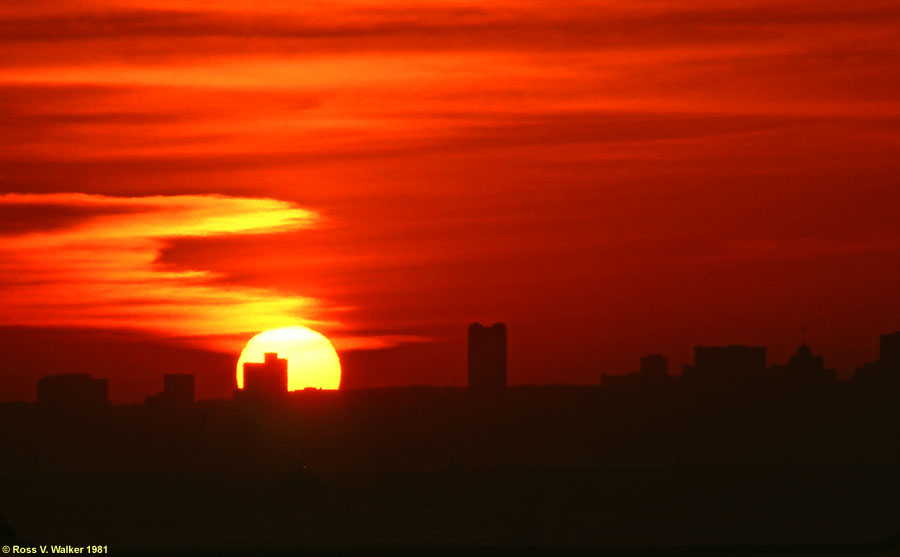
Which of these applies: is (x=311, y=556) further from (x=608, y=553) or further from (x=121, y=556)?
(x=121, y=556)

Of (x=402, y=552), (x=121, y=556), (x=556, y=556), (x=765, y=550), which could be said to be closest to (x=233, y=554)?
(x=402, y=552)

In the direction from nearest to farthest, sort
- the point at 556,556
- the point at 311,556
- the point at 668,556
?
1. the point at 668,556
2. the point at 311,556
3. the point at 556,556

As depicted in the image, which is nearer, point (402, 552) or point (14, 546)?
point (14, 546)

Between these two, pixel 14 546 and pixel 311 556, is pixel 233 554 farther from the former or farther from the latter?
pixel 14 546

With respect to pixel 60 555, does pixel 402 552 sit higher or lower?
higher

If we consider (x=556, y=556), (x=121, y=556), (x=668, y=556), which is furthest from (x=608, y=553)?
(x=121, y=556)

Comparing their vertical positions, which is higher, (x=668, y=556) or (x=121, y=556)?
(x=668, y=556)

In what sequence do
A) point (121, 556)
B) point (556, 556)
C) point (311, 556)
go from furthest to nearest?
1. point (556, 556)
2. point (311, 556)
3. point (121, 556)

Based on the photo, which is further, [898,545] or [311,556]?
[311,556]

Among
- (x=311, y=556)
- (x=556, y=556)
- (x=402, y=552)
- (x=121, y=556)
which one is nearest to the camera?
(x=121, y=556)
